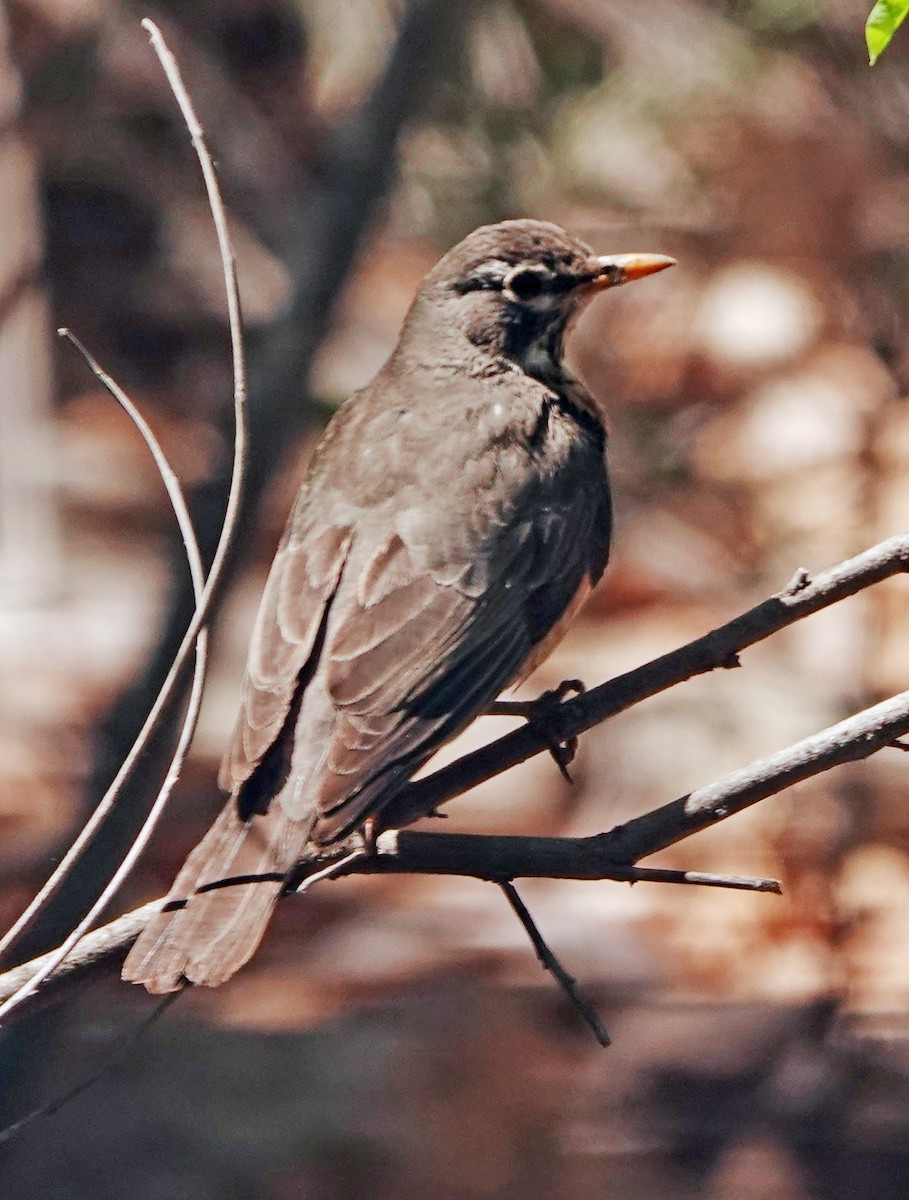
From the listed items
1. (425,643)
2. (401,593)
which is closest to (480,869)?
(425,643)

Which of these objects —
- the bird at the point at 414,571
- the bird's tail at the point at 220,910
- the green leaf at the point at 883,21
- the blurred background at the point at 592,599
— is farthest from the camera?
the blurred background at the point at 592,599

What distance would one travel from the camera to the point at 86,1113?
594 centimetres

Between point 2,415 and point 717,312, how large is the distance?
3238 mm

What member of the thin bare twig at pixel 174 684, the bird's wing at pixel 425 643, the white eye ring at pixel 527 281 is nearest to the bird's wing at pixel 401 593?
the bird's wing at pixel 425 643

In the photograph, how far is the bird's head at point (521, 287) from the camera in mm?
4445

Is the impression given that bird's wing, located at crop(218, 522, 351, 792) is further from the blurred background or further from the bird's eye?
the blurred background

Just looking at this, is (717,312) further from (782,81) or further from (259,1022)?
(259,1022)

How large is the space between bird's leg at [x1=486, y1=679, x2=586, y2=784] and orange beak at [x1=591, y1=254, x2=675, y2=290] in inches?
41.7

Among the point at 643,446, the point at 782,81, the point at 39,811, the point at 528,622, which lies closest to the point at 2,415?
the point at 39,811

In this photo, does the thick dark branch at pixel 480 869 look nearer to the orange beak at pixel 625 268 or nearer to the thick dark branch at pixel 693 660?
the thick dark branch at pixel 693 660

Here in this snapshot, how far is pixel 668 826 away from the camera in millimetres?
2914

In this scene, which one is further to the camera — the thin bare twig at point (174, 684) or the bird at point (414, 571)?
the bird at point (414, 571)

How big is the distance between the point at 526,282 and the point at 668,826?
6.13 feet

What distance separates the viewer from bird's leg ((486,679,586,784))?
10.9ft
